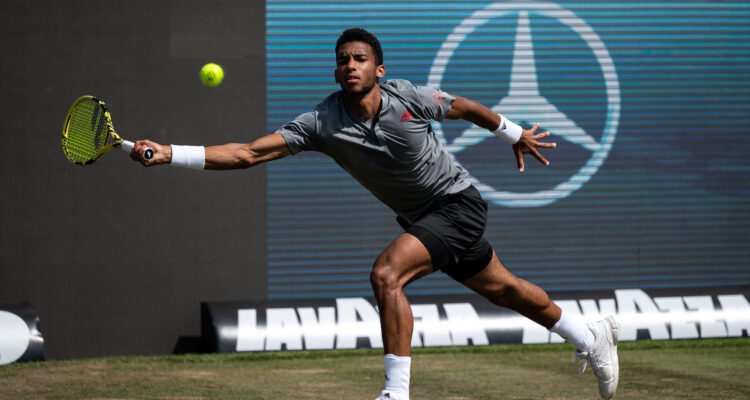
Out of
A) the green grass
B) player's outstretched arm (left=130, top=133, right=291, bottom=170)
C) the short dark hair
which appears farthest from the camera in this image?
the green grass

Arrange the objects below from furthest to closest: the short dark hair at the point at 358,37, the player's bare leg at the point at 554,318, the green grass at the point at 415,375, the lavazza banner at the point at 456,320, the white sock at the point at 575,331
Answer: the lavazza banner at the point at 456,320 → the green grass at the point at 415,375 → the white sock at the point at 575,331 → the player's bare leg at the point at 554,318 → the short dark hair at the point at 358,37

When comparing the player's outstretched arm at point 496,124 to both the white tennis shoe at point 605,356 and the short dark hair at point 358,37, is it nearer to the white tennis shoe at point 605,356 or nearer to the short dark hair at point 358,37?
the short dark hair at point 358,37

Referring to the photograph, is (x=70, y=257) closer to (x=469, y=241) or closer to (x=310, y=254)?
(x=310, y=254)

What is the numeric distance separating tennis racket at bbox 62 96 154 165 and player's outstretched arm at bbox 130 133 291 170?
0.33 m

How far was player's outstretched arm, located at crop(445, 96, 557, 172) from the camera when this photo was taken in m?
4.31

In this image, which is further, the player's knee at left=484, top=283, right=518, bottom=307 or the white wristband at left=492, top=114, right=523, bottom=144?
the white wristband at left=492, top=114, right=523, bottom=144

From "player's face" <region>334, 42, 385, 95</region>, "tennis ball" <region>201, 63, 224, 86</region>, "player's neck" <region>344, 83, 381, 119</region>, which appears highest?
"tennis ball" <region>201, 63, 224, 86</region>

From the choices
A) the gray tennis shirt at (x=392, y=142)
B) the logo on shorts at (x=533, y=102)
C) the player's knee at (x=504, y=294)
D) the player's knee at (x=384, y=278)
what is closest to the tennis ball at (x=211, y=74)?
the logo on shorts at (x=533, y=102)

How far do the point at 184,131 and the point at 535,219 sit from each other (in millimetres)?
2909

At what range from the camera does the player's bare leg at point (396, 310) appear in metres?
3.47

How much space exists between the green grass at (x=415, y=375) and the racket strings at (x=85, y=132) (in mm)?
1483

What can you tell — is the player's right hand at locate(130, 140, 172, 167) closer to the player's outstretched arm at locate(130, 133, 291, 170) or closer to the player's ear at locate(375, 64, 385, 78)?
the player's outstretched arm at locate(130, 133, 291, 170)

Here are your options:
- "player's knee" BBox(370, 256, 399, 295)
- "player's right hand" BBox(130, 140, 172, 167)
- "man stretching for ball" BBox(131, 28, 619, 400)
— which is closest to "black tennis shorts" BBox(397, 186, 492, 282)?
"man stretching for ball" BBox(131, 28, 619, 400)

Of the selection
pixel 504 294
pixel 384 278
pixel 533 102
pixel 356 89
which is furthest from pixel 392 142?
pixel 533 102
